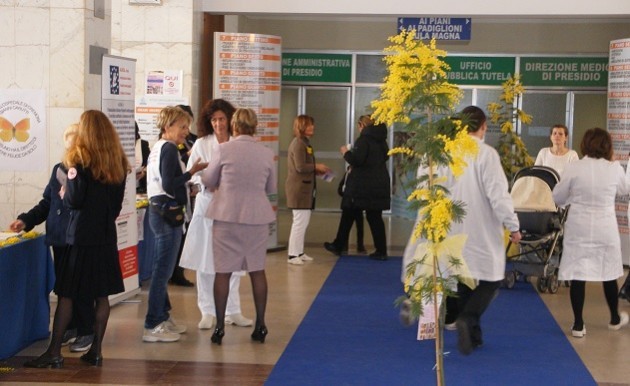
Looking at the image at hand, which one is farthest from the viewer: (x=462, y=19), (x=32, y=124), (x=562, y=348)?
(x=462, y=19)

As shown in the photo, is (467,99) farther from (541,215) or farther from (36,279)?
(36,279)

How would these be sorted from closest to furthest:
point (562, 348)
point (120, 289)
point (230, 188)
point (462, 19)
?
point (120, 289)
point (230, 188)
point (562, 348)
point (462, 19)

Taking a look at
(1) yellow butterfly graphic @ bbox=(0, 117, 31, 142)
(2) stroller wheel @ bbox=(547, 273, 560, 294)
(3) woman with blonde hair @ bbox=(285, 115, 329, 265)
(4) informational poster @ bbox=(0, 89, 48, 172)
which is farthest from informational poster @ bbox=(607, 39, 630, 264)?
(1) yellow butterfly graphic @ bbox=(0, 117, 31, 142)

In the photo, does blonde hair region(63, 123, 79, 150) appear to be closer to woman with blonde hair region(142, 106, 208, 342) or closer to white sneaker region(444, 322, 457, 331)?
woman with blonde hair region(142, 106, 208, 342)

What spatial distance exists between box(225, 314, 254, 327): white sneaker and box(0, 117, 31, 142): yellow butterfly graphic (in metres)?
1.96

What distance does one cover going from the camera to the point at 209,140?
706cm

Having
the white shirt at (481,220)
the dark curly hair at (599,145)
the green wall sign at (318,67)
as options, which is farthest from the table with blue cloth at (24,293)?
the green wall sign at (318,67)

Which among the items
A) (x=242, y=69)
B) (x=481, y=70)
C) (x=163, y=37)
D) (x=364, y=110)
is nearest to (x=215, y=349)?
(x=242, y=69)

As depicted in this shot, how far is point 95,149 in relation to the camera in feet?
18.8

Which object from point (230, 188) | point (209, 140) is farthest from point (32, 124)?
point (230, 188)

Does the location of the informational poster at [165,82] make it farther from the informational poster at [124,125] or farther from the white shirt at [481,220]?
the white shirt at [481,220]

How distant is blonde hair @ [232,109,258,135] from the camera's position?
6.51m

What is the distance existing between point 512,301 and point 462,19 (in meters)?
4.81

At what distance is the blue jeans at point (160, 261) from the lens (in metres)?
6.59
